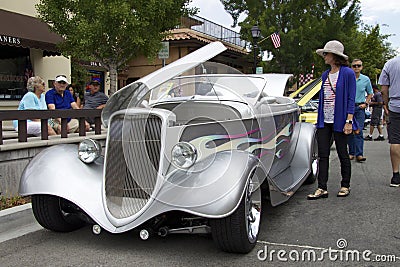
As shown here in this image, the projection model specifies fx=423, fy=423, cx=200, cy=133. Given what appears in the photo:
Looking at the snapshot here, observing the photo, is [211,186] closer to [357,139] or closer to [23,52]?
[357,139]

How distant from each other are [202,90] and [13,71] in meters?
9.58

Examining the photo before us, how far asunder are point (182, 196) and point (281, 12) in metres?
19.4

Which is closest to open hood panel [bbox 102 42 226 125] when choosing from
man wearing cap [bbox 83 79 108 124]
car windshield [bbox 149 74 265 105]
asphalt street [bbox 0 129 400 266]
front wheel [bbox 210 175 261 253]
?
car windshield [bbox 149 74 265 105]

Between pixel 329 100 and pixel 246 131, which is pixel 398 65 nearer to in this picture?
pixel 329 100

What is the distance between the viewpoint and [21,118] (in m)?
5.68

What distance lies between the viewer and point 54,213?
411 cm

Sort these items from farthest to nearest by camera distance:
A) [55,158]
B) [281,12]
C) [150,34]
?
1. [281,12]
2. [150,34]
3. [55,158]

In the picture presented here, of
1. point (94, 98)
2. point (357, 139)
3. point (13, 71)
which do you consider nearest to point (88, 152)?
point (94, 98)

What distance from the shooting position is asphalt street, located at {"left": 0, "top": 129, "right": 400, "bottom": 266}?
11.5ft

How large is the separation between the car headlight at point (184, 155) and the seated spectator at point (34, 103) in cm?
403

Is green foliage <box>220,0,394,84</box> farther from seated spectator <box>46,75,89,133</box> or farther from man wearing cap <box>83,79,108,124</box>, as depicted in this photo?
seated spectator <box>46,75,89,133</box>

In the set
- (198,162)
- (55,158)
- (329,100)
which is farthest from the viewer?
(329,100)

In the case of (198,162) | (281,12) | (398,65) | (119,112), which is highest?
(281,12)

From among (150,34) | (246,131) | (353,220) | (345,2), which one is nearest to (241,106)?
(246,131)
